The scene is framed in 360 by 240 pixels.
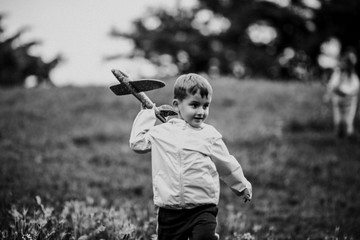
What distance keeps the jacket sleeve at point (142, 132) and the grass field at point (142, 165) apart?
1016 millimetres

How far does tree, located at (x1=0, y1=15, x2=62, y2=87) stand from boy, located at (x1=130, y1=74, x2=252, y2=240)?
23.4 m

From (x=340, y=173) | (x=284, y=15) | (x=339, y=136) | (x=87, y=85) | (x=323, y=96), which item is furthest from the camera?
(x=284, y=15)

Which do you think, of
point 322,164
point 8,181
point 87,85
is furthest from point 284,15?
point 8,181

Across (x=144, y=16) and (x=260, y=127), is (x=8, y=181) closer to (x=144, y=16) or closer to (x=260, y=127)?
(x=260, y=127)

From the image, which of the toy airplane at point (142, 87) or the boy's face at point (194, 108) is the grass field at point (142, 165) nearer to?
the toy airplane at point (142, 87)

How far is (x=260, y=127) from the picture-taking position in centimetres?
999

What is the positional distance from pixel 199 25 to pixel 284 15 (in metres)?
7.18

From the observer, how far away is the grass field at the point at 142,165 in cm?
450

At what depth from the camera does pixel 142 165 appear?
7.77 m

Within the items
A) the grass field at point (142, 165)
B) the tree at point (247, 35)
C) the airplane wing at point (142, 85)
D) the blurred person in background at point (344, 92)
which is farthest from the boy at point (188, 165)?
the tree at point (247, 35)

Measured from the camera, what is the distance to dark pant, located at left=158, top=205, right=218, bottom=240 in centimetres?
281

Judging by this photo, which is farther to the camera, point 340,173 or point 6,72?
point 6,72

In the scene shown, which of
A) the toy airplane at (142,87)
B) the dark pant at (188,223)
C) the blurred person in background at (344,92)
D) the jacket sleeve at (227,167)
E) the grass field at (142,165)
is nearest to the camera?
the dark pant at (188,223)

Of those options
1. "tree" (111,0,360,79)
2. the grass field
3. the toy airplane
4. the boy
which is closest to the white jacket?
the boy
